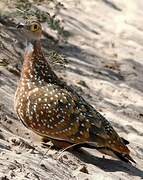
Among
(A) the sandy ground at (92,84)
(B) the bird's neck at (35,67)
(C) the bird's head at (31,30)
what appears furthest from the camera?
(C) the bird's head at (31,30)

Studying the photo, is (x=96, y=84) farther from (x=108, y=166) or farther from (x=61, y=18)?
(x=108, y=166)

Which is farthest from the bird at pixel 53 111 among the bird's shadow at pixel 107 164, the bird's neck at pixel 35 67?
the bird's shadow at pixel 107 164

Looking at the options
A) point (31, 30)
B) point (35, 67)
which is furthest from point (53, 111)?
point (31, 30)

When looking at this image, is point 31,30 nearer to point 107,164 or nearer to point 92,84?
point 107,164

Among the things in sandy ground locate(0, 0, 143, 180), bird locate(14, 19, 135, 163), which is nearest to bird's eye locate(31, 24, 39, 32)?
bird locate(14, 19, 135, 163)

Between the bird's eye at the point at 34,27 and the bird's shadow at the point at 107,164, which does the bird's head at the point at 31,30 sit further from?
the bird's shadow at the point at 107,164

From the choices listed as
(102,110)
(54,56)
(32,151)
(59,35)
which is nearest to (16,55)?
(54,56)
